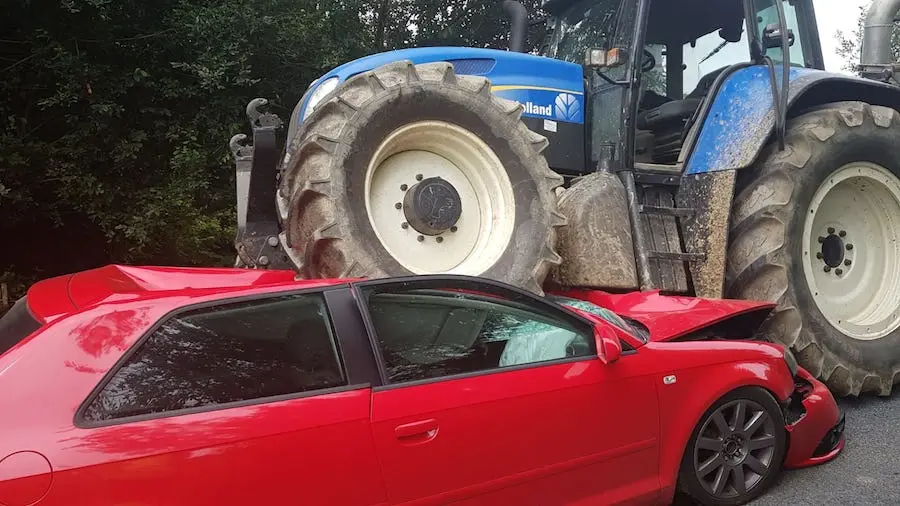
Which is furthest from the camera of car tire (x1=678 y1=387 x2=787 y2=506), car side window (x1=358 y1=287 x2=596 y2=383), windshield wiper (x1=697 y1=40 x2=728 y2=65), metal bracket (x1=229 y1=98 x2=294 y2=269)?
windshield wiper (x1=697 y1=40 x2=728 y2=65)

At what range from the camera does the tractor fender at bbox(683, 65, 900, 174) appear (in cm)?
495

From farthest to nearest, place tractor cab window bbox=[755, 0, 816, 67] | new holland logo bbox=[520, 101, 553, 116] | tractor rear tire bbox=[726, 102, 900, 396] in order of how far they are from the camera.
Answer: tractor cab window bbox=[755, 0, 816, 67] → new holland logo bbox=[520, 101, 553, 116] → tractor rear tire bbox=[726, 102, 900, 396]

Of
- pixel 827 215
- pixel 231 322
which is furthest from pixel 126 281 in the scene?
pixel 827 215

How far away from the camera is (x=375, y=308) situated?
2.75m

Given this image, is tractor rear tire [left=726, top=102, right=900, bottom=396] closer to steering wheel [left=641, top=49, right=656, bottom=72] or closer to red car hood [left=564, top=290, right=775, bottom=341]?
red car hood [left=564, top=290, right=775, bottom=341]

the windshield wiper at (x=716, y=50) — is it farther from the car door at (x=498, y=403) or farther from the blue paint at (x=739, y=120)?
the car door at (x=498, y=403)

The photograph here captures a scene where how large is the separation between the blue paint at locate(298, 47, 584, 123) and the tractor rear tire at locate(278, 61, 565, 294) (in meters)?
0.59

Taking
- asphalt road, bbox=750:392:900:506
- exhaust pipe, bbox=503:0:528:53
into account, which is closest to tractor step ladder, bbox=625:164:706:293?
asphalt road, bbox=750:392:900:506

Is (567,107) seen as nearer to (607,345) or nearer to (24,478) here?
(607,345)

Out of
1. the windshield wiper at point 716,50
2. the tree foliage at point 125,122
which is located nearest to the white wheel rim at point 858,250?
the windshield wiper at point 716,50

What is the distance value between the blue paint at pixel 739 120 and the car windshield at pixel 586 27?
997 millimetres

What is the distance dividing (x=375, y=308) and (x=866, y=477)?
2.94 meters

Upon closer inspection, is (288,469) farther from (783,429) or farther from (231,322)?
(783,429)

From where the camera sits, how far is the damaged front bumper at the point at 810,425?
147 inches
